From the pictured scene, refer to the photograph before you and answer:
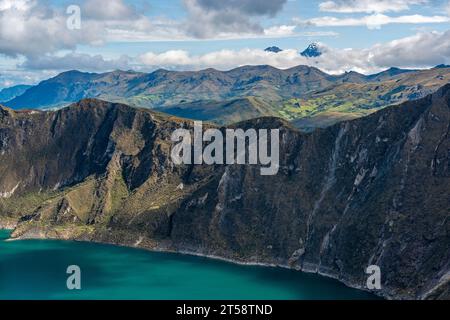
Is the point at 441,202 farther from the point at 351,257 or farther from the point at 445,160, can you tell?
the point at 351,257

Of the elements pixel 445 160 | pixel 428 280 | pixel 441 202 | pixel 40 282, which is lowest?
pixel 40 282

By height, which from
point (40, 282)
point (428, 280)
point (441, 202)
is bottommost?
point (40, 282)

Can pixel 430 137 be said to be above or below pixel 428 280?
above

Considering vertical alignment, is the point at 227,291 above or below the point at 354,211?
below

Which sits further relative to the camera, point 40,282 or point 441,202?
point 40,282
